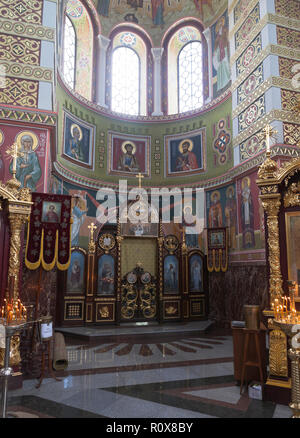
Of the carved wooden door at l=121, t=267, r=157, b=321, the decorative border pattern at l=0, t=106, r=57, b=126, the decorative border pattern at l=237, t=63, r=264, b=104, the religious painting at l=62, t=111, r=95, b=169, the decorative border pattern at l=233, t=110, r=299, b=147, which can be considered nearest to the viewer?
the decorative border pattern at l=0, t=106, r=57, b=126

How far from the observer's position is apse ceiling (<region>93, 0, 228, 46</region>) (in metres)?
15.7

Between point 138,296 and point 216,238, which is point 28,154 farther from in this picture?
point 216,238

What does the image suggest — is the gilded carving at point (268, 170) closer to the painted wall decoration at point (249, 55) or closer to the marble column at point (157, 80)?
the painted wall decoration at point (249, 55)

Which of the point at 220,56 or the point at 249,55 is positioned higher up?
the point at 220,56

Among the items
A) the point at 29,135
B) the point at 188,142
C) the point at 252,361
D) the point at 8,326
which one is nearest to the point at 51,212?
the point at 29,135

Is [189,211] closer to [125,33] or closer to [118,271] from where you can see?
[118,271]

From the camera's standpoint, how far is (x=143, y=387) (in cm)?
540

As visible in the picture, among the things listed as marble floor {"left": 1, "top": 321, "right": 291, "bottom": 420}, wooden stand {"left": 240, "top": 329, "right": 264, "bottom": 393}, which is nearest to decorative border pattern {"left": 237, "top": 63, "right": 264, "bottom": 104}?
marble floor {"left": 1, "top": 321, "right": 291, "bottom": 420}

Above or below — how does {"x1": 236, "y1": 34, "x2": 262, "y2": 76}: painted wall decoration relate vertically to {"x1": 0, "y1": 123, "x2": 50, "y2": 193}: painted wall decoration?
above

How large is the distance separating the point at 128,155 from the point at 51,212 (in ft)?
30.5

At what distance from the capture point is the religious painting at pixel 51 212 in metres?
6.64

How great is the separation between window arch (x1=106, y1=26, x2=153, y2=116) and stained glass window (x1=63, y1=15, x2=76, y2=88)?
1805mm

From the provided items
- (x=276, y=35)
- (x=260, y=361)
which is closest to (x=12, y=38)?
(x=276, y=35)

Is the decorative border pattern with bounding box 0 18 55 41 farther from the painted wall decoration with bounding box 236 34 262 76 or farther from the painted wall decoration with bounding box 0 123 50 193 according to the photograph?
the painted wall decoration with bounding box 236 34 262 76
